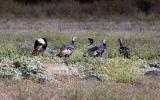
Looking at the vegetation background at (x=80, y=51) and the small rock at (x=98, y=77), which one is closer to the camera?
the vegetation background at (x=80, y=51)

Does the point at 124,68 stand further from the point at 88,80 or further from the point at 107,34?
the point at 107,34

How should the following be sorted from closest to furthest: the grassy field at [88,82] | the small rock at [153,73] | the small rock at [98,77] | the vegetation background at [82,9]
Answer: the grassy field at [88,82]
the small rock at [98,77]
the small rock at [153,73]
the vegetation background at [82,9]

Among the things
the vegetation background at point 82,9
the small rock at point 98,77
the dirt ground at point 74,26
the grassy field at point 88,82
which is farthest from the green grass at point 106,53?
the vegetation background at point 82,9

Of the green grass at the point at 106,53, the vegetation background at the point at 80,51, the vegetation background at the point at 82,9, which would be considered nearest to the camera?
the vegetation background at the point at 80,51

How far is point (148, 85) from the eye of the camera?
40.5 feet

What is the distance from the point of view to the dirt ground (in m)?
29.0

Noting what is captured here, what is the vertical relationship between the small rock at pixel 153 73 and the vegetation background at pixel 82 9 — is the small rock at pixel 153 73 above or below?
above

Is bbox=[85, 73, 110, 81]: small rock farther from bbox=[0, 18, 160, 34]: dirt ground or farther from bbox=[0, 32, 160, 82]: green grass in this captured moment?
bbox=[0, 18, 160, 34]: dirt ground

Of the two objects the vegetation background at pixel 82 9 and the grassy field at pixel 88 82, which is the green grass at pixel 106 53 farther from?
the vegetation background at pixel 82 9

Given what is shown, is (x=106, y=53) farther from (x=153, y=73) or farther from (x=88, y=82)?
(x=88, y=82)

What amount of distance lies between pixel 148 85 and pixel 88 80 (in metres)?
1.36

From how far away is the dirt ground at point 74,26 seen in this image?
29.0 metres

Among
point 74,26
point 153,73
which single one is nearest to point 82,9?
point 74,26

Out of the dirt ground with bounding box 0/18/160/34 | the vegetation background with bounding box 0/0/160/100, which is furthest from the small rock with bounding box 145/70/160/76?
the dirt ground with bounding box 0/18/160/34
